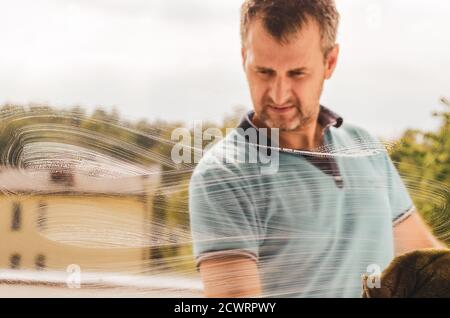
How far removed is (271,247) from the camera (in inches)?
63.8

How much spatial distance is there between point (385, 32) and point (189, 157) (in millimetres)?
720

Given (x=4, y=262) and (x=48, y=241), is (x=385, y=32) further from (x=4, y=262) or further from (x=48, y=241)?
(x=4, y=262)

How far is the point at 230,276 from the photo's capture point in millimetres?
1563

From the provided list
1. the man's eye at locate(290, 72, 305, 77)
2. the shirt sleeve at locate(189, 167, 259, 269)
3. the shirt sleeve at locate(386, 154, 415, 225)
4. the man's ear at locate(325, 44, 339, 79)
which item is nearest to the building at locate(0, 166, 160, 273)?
the shirt sleeve at locate(189, 167, 259, 269)

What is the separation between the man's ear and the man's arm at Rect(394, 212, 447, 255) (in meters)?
0.50

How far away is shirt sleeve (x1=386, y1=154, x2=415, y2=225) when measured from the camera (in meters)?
1.66

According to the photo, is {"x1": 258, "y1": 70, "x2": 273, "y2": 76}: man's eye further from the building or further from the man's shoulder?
the building

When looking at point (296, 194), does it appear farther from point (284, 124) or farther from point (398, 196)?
point (398, 196)

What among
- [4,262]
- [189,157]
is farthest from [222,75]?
[4,262]

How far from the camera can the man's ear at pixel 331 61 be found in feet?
5.44

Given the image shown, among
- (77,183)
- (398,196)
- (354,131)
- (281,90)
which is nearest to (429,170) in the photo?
(398,196)

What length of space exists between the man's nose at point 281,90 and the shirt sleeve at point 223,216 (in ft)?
0.83

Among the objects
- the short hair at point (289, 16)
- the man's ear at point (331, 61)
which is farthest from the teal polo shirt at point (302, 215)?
the short hair at point (289, 16)

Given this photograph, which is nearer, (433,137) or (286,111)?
(286,111)
